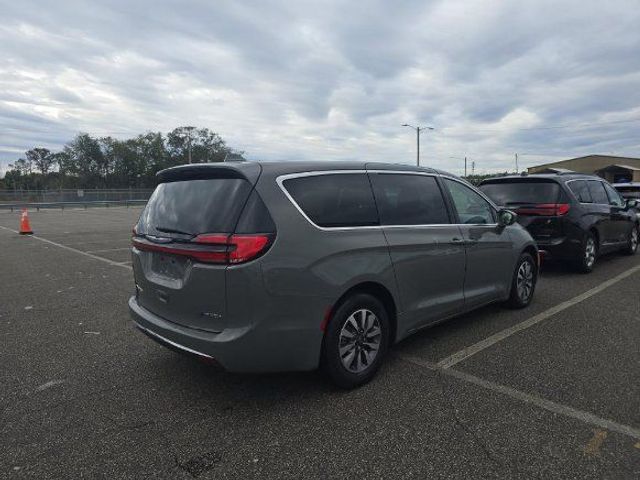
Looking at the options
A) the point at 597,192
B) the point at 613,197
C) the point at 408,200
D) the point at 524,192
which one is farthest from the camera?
the point at 613,197

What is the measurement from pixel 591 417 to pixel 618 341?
1.74 m

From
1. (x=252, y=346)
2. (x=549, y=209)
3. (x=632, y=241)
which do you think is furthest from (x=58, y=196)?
(x=252, y=346)

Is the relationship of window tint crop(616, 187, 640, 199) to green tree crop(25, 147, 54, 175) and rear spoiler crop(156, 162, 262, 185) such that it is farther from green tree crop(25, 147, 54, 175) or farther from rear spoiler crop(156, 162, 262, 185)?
green tree crop(25, 147, 54, 175)

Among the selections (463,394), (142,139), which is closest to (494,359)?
(463,394)

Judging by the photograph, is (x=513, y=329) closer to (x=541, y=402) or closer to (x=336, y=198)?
(x=541, y=402)

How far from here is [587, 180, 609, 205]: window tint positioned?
7.97m

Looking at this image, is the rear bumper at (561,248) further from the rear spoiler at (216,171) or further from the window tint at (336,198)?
the rear spoiler at (216,171)

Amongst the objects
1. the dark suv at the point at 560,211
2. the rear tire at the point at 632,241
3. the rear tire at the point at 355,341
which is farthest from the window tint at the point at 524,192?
the rear tire at the point at 355,341

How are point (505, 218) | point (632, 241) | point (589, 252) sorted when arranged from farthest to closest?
point (632, 241) < point (589, 252) < point (505, 218)

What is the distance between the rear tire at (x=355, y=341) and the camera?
10.4 ft

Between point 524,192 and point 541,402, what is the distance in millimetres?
5006

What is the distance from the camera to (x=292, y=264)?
2914 millimetres

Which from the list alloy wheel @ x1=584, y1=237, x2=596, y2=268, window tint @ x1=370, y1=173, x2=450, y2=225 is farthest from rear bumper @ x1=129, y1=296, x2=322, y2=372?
alloy wheel @ x1=584, y1=237, x2=596, y2=268

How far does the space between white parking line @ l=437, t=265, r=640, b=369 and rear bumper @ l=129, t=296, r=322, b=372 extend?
1.35 meters
